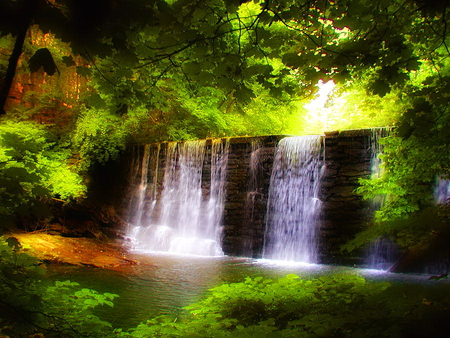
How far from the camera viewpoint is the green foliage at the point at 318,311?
1.49 metres

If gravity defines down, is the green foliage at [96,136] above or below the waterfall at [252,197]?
above

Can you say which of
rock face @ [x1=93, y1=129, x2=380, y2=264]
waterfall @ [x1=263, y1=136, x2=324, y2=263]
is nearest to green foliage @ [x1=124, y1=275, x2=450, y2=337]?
rock face @ [x1=93, y1=129, x2=380, y2=264]

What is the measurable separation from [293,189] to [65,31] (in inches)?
348

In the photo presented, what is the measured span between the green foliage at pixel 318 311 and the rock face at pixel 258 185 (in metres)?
5.79

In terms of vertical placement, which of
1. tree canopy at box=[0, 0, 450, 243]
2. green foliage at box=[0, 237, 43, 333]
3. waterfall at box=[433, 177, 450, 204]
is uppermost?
tree canopy at box=[0, 0, 450, 243]

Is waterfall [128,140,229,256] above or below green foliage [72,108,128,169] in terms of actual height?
below

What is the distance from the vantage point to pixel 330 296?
2.46m

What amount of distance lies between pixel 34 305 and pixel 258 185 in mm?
8631

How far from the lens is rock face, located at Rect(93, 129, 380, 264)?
826cm

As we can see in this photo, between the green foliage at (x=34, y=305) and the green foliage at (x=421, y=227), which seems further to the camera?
the green foliage at (x=421, y=227)

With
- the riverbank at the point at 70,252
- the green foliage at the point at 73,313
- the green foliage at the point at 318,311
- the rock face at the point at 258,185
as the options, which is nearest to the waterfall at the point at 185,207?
the rock face at the point at 258,185

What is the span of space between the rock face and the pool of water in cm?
103

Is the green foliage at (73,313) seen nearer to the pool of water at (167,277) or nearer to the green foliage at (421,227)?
the pool of water at (167,277)

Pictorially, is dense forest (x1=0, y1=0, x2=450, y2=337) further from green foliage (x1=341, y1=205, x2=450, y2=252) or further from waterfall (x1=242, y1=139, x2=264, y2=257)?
waterfall (x1=242, y1=139, x2=264, y2=257)
